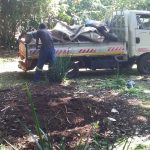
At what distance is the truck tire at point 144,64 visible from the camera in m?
13.4

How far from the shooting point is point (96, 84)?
1159 cm

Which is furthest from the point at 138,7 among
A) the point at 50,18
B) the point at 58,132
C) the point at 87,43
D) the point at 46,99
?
the point at 58,132

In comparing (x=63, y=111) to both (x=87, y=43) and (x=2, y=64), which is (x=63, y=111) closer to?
(x=87, y=43)

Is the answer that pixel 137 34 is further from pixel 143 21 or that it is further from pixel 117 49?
pixel 117 49

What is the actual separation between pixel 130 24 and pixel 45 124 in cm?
693

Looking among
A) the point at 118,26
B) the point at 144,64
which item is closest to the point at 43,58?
the point at 118,26

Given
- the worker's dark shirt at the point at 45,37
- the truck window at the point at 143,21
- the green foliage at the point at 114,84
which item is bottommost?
the green foliage at the point at 114,84

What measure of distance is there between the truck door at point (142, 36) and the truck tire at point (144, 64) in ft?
0.67

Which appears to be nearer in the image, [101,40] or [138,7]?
[101,40]

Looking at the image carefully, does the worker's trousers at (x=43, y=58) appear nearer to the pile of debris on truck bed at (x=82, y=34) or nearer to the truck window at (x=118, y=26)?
the pile of debris on truck bed at (x=82, y=34)

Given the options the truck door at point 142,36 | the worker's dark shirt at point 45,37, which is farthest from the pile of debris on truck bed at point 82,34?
the truck door at point 142,36

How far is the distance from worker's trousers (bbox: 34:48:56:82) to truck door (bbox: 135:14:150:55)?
2787mm

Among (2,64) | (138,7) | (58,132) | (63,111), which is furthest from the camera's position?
(138,7)

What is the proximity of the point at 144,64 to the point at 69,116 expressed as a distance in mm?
6494
